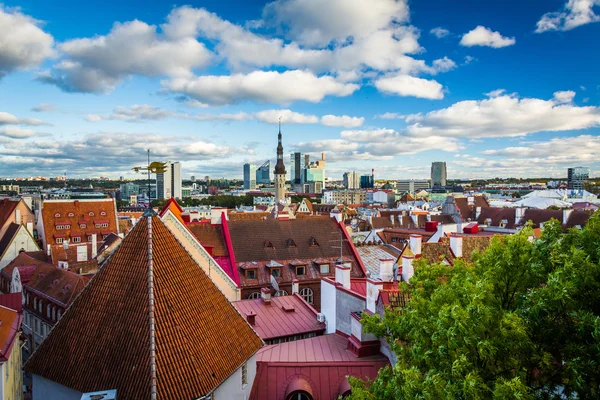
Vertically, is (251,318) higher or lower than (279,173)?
lower

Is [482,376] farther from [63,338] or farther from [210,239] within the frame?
[210,239]

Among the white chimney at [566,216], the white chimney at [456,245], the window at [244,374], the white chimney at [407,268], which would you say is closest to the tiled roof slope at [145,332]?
the window at [244,374]

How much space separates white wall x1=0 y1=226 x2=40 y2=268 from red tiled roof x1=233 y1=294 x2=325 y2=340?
143 ft

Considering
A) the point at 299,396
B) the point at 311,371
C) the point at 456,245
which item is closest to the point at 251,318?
the point at 311,371

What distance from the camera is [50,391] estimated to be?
13.3 m

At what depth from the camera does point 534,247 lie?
12.3 m

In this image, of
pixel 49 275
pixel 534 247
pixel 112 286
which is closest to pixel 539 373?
pixel 534 247

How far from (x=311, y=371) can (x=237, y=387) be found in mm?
3624

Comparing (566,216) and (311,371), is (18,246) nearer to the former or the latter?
(311,371)

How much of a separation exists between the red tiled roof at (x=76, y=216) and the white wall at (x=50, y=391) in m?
55.8

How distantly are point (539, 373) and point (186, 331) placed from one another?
966 centimetres

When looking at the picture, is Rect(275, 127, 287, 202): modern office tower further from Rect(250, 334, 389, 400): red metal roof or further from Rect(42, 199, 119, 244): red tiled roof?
Rect(250, 334, 389, 400): red metal roof

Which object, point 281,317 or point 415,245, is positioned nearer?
point 281,317

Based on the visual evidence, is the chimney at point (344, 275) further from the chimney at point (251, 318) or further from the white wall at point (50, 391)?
the white wall at point (50, 391)
